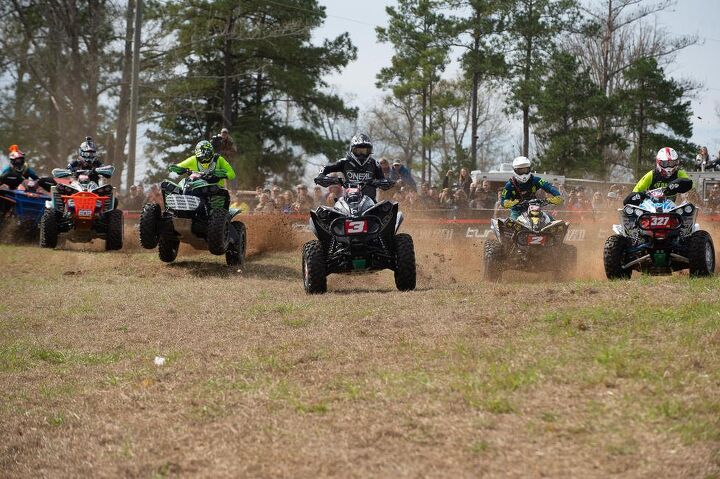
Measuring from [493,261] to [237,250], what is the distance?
16.2 feet

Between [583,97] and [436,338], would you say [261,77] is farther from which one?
[436,338]

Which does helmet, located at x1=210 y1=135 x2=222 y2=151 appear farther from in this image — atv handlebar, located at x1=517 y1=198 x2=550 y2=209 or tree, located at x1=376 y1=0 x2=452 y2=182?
tree, located at x1=376 y1=0 x2=452 y2=182

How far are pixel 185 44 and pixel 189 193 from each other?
21.4 meters

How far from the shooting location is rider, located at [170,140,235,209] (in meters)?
16.8

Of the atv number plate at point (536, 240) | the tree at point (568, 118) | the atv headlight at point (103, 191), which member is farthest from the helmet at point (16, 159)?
the tree at point (568, 118)

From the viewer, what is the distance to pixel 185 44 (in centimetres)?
3662

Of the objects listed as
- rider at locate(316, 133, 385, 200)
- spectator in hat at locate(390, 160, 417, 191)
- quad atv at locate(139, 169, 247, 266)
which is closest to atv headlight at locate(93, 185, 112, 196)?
quad atv at locate(139, 169, 247, 266)

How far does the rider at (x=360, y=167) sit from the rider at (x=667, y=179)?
12.7 feet

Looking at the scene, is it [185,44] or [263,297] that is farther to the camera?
[185,44]

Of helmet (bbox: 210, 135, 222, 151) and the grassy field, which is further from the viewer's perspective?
helmet (bbox: 210, 135, 222, 151)

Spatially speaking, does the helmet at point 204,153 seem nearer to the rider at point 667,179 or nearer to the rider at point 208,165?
the rider at point 208,165

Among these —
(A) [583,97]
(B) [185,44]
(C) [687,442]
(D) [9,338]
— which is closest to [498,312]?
(C) [687,442]

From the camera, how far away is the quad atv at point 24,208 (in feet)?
75.7

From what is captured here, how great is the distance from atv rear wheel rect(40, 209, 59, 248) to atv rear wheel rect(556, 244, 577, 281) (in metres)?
11.2
